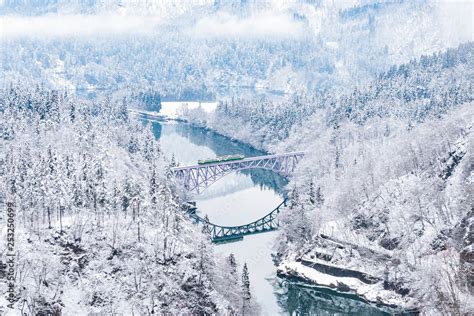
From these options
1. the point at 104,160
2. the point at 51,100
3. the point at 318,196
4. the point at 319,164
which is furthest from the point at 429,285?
the point at 51,100

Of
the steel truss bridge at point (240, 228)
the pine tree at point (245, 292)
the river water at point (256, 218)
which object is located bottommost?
the river water at point (256, 218)

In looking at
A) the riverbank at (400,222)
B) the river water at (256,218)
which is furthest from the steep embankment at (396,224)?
the river water at (256,218)

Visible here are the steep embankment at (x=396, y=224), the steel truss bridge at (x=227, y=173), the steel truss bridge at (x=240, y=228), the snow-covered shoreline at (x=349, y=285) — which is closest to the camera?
the steep embankment at (x=396, y=224)

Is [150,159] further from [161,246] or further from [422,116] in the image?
[422,116]

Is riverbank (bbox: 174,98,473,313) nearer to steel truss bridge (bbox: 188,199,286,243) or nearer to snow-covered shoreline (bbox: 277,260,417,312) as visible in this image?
snow-covered shoreline (bbox: 277,260,417,312)

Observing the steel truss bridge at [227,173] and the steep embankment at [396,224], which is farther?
the steel truss bridge at [227,173]

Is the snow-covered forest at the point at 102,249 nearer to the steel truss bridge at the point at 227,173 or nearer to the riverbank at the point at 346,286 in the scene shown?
the riverbank at the point at 346,286
